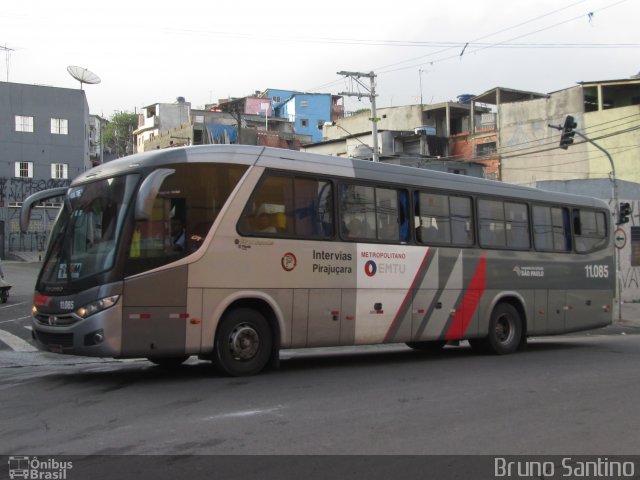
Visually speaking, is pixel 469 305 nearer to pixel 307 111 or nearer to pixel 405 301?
pixel 405 301

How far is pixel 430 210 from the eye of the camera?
11.8 metres

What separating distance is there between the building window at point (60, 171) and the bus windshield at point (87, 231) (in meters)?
42.7

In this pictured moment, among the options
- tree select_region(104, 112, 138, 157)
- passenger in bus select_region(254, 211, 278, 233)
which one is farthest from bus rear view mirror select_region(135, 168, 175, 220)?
tree select_region(104, 112, 138, 157)

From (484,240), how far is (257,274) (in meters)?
5.42

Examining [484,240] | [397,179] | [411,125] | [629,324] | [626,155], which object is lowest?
[629,324]

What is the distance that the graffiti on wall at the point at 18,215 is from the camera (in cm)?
4550

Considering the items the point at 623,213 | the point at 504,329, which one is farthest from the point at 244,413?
the point at 623,213

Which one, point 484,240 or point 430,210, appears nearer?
point 430,210
